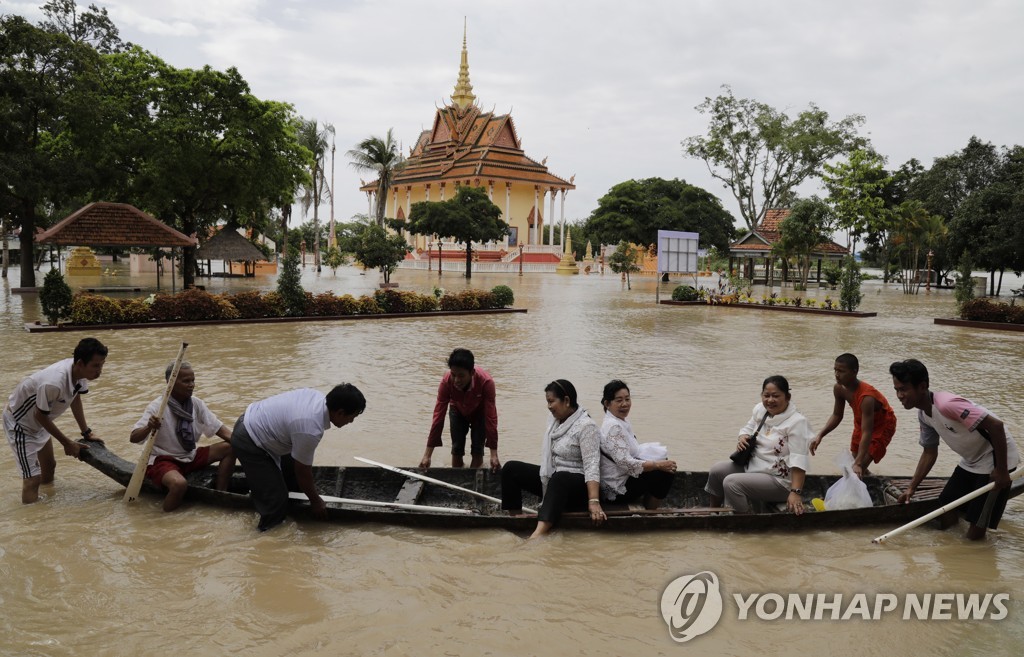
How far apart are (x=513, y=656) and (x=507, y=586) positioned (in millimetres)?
711

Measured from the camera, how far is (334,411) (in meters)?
4.54

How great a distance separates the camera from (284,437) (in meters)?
4.77

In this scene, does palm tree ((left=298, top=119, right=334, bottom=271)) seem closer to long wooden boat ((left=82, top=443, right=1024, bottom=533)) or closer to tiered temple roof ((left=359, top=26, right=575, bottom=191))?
tiered temple roof ((left=359, top=26, right=575, bottom=191))

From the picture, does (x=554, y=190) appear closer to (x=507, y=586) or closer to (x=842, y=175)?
(x=842, y=175)

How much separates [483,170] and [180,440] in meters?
51.8

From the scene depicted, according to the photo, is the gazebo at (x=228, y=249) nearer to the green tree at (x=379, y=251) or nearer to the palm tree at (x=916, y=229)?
the green tree at (x=379, y=251)

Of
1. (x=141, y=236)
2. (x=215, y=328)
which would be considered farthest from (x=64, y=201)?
(x=215, y=328)

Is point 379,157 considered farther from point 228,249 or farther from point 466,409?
point 466,409

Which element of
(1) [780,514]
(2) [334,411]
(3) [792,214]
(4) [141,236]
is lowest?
(1) [780,514]

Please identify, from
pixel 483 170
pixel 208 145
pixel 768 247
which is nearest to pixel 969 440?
pixel 208 145

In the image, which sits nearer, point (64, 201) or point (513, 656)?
point (513, 656)

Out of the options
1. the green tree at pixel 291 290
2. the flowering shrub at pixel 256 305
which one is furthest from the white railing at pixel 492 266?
the flowering shrub at pixel 256 305

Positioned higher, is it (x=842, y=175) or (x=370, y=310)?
(x=842, y=175)

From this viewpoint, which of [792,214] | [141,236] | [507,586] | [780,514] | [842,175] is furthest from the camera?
[842,175]
